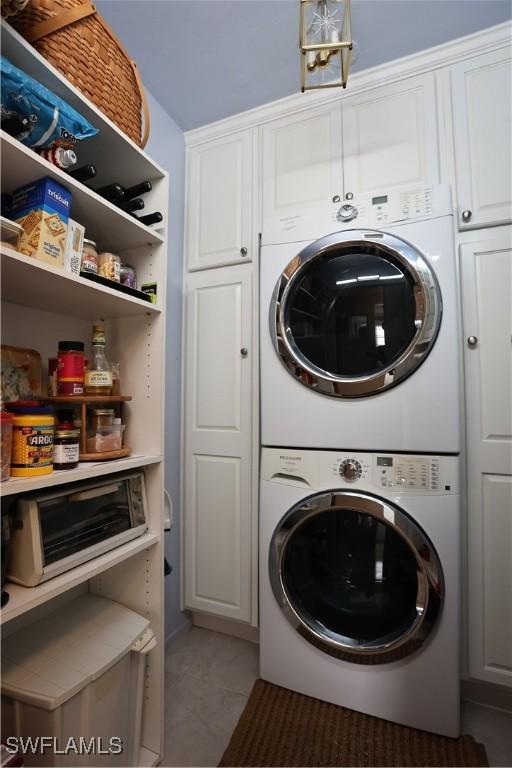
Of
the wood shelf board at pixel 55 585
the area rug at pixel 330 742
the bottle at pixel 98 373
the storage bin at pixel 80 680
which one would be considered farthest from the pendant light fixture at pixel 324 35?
the area rug at pixel 330 742

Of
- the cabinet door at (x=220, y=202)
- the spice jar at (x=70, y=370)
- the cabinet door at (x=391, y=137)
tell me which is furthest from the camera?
the cabinet door at (x=220, y=202)

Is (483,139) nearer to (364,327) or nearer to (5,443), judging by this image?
(364,327)

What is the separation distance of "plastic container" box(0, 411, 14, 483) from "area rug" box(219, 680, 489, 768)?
3.48 feet

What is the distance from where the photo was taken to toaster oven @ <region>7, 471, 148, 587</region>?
73cm

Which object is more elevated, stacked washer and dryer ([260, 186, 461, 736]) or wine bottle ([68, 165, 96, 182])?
wine bottle ([68, 165, 96, 182])

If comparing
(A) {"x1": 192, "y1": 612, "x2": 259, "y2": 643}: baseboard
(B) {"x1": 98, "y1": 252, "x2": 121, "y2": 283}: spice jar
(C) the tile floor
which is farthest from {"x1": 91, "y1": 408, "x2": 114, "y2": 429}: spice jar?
(A) {"x1": 192, "y1": 612, "x2": 259, "y2": 643}: baseboard

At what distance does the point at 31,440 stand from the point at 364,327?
3.22 feet

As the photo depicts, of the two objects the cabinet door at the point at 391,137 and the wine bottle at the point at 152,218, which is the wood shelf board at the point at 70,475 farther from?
the cabinet door at the point at 391,137

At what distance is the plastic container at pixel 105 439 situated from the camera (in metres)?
0.94

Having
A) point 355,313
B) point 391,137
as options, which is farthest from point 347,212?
point 391,137

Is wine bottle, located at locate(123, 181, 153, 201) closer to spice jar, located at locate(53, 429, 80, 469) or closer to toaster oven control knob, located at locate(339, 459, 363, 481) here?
spice jar, located at locate(53, 429, 80, 469)

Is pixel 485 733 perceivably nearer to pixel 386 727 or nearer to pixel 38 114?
pixel 386 727

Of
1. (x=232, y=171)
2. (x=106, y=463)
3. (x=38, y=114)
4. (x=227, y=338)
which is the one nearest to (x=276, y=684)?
(x=106, y=463)

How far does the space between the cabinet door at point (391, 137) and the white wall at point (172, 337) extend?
803mm
